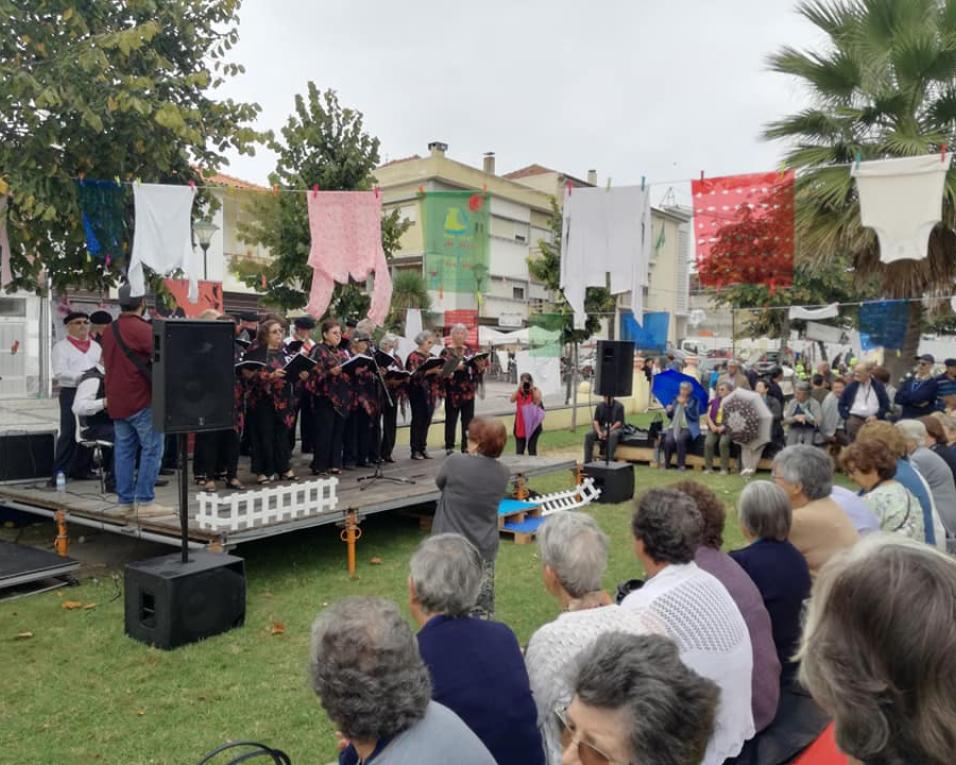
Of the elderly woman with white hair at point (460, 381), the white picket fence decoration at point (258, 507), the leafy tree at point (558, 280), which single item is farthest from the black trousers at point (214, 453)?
the leafy tree at point (558, 280)

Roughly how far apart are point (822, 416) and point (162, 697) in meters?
9.99

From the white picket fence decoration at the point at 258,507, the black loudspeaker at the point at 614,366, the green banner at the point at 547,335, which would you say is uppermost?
the green banner at the point at 547,335

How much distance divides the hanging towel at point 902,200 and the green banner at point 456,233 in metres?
4.37

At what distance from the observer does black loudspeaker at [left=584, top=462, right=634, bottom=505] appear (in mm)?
9320

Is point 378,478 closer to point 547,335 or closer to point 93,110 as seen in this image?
point 93,110

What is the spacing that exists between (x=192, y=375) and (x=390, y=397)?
375cm

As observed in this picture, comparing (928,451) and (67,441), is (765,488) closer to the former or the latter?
(928,451)

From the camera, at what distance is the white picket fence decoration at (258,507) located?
18.4 ft

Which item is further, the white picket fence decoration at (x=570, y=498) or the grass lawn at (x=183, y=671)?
the white picket fence decoration at (x=570, y=498)

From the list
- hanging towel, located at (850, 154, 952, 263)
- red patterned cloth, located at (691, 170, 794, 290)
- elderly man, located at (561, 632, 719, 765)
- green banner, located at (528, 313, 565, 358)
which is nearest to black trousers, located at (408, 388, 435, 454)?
red patterned cloth, located at (691, 170, 794, 290)

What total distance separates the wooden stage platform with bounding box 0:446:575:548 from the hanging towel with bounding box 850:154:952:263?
4.58 m

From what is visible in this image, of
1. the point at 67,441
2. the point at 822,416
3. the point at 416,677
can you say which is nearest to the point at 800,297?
the point at 822,416

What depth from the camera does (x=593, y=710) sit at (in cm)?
141

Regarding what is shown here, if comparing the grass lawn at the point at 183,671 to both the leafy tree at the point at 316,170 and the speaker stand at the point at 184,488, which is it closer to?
the speaker stand at the point at 184,488
